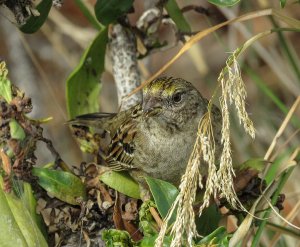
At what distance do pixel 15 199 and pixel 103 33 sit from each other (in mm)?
902

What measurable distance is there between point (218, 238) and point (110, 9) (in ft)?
3.41

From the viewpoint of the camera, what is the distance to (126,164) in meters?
3.06

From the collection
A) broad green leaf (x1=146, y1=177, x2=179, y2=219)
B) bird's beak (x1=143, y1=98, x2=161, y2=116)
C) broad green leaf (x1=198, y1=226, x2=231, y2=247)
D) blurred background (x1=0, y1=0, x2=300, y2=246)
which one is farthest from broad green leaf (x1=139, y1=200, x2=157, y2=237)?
blurred background (x1=0, y1=0, x2=300, y2=246)

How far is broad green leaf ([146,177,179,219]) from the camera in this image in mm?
2303

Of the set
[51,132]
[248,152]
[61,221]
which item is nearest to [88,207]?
[61,221]

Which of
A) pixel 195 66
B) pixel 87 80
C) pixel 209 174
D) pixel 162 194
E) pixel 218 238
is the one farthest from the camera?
pixel 195 66

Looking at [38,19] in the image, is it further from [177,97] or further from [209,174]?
[209,174]

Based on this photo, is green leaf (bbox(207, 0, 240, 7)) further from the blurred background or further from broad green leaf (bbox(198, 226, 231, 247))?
the blurred background

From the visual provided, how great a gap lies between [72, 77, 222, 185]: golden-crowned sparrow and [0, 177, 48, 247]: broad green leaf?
0.53 metres

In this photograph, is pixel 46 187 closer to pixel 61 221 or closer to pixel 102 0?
pixel 61 221

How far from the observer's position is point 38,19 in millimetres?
2752

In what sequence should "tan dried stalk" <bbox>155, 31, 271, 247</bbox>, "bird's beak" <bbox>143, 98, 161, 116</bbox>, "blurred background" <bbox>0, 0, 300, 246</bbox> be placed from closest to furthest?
1. "tan dried stalk" <bbox>155, 31, 271, 247</bbox>
2. "bird's beak" <bbox>143, 98, 161, 116</bbox>
3. "blurred background" <bbox>0, 0, 300, 246</bbox>

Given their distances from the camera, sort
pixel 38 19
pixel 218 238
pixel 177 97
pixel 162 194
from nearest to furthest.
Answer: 1. pixel 218 238
2. pixel 162 194
3. pixel 38 19
4. pixel 177 97

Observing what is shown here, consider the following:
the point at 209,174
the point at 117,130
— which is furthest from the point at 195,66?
the point at 209,174
